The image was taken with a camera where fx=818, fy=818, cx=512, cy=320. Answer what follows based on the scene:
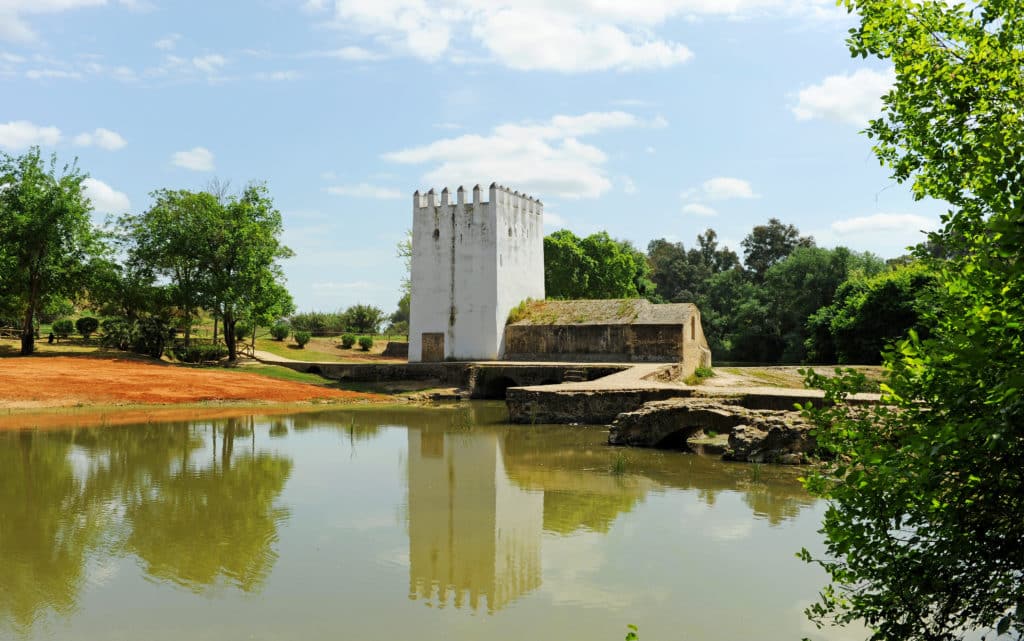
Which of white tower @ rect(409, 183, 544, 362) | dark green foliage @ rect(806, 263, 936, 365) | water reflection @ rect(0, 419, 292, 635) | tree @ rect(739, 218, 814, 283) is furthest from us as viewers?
tree @ rect(739, 218, 814, 283)

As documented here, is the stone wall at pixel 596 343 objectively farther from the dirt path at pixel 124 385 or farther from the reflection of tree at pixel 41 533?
the reflection of tree at pixel 41 533

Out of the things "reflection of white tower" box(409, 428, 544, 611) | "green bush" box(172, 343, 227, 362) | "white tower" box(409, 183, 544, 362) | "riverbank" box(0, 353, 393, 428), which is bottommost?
"reflection of white tower" box(409, 428, 544, 611)

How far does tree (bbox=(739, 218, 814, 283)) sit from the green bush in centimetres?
4815

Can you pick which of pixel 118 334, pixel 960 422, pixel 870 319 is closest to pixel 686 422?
pixel 960 422

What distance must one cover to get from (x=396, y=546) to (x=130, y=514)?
3.88 metres

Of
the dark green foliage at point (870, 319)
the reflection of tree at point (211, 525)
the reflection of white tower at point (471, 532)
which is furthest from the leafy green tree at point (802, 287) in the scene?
the reflection of tree at point (211, 525)

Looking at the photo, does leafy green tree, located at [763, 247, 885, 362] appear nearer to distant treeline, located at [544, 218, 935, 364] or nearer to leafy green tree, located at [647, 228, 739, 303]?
distant treeline, located at [544, 218, 935, 364]

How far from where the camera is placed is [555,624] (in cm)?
651

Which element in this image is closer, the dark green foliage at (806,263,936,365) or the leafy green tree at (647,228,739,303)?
the dark green foliage at (806,263,936,365)

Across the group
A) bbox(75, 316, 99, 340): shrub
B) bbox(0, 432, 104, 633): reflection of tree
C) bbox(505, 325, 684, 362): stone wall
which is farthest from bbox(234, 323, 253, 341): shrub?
bbox(0, 432, 104, 633): reflection of tree

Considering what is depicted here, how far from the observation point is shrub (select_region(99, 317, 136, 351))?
36.5 metres

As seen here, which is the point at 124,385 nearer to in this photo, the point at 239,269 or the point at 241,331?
the point at 239,269

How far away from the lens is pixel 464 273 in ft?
118

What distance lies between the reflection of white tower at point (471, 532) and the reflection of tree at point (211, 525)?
5.35 ft
